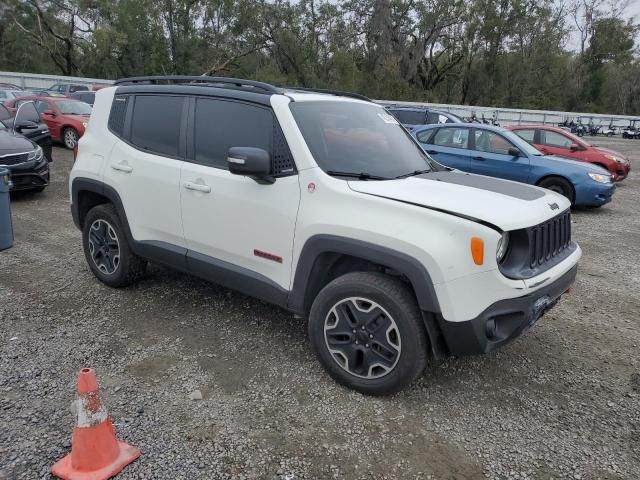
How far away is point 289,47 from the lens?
46.1 meters

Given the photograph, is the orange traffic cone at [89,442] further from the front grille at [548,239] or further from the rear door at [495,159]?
the rear door at [495,159]

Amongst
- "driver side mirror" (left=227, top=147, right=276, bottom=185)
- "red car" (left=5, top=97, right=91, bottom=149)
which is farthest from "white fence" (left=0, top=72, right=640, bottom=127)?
"driver side mirror" (left=227, top=147, right=276, bottom=185)

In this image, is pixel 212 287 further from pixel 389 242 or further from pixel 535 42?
pixel 535 42

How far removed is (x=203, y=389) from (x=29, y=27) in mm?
49509

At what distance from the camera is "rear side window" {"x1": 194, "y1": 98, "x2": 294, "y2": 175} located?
3521mm

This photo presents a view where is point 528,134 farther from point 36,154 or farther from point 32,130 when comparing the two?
point 32,130

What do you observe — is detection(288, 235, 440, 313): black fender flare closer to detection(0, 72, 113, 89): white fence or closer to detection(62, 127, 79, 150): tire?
Answer: detection(62, 127, 79, 150): tire

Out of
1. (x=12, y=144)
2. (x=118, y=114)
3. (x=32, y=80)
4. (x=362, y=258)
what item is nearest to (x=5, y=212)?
(x=118, y=114)

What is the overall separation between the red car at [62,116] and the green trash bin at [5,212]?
1058 centimetres

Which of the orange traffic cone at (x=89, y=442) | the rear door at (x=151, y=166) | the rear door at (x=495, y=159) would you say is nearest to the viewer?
the orange traffic cone at (x=89, y=442)

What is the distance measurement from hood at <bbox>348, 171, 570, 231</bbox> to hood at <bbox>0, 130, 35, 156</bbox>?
7.15m

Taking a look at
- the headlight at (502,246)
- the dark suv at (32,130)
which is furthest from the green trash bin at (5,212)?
the dark suv at (32,130)

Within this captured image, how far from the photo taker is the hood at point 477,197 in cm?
294

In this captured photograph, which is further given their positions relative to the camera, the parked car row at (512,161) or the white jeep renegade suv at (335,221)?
the parked car row at (512,161)
